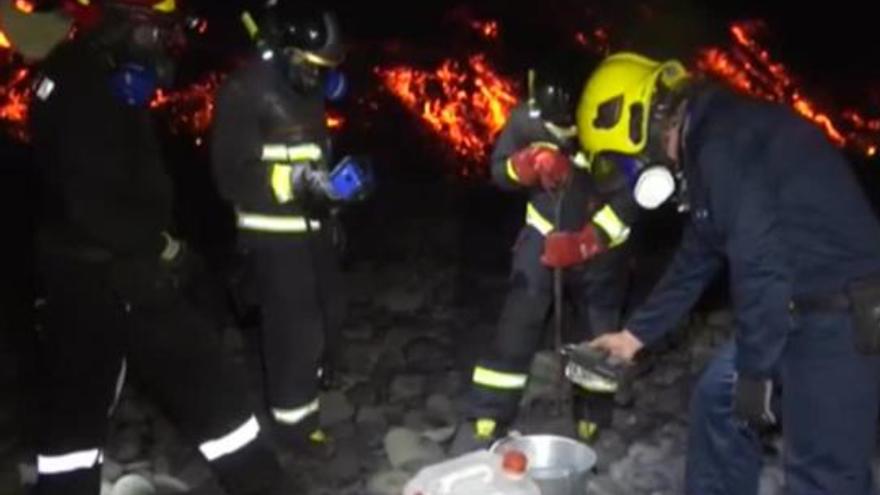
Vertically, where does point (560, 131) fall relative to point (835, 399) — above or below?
above

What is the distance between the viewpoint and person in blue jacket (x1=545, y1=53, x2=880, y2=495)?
16.8 feet

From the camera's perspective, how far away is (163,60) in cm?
588

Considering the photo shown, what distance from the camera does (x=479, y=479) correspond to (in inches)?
208

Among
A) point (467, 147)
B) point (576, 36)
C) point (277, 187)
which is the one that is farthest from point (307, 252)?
point (576, 36)

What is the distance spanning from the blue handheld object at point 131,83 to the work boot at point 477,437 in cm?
253

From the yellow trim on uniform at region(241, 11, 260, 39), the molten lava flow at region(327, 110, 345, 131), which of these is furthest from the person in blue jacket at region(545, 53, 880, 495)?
the molten lava flow at region(327, 110, 345, 131)

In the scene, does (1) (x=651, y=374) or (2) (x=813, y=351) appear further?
(1) (x=651, y=374)

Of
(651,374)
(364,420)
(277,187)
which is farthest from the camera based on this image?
(651,374)

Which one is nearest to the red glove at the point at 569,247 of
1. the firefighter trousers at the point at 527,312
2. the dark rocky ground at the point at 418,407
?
the firefighter trousers at the point at 527,312

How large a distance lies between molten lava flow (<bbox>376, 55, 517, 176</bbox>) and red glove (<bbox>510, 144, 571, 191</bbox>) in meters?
6.92

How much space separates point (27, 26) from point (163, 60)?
0.53 metres

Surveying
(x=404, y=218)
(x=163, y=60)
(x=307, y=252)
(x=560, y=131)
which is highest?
(x=163, y=60)

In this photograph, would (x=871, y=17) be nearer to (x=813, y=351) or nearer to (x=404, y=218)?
(x=404, y=218)

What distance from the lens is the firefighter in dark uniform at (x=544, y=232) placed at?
7.07m
